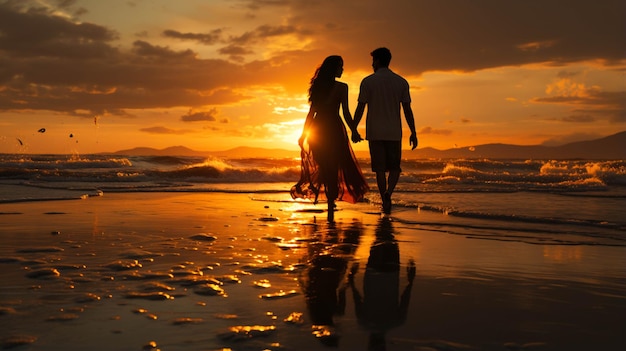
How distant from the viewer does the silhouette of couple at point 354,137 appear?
7.91 meters

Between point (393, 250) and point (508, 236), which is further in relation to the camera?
point (508, 236)

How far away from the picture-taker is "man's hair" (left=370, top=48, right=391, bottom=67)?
8.51 meters

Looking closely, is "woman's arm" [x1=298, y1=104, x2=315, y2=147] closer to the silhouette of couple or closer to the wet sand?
the silhouette of couple

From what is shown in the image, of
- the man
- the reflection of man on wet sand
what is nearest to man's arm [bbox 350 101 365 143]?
the man

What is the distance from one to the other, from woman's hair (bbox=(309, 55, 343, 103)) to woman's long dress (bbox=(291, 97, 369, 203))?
0.64 ft

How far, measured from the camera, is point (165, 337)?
2.36 metres

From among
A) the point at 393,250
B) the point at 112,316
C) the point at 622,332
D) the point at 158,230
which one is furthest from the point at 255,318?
the point at 158,230

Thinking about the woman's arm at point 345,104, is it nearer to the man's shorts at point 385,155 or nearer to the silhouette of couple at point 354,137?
the silhouette of couple at point 354,137

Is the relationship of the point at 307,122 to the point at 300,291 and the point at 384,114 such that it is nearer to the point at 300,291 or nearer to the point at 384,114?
the point at 384,114

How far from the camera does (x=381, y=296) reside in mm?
3182

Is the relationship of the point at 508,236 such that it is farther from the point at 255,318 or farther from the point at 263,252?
the point at 255,318

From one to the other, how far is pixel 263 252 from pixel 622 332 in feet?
9.48

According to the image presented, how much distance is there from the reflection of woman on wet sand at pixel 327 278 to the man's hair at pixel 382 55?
3.55 metres

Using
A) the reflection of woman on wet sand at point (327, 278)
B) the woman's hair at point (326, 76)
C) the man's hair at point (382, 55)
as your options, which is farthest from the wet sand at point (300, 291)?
the man's hair at point (382, 55)
